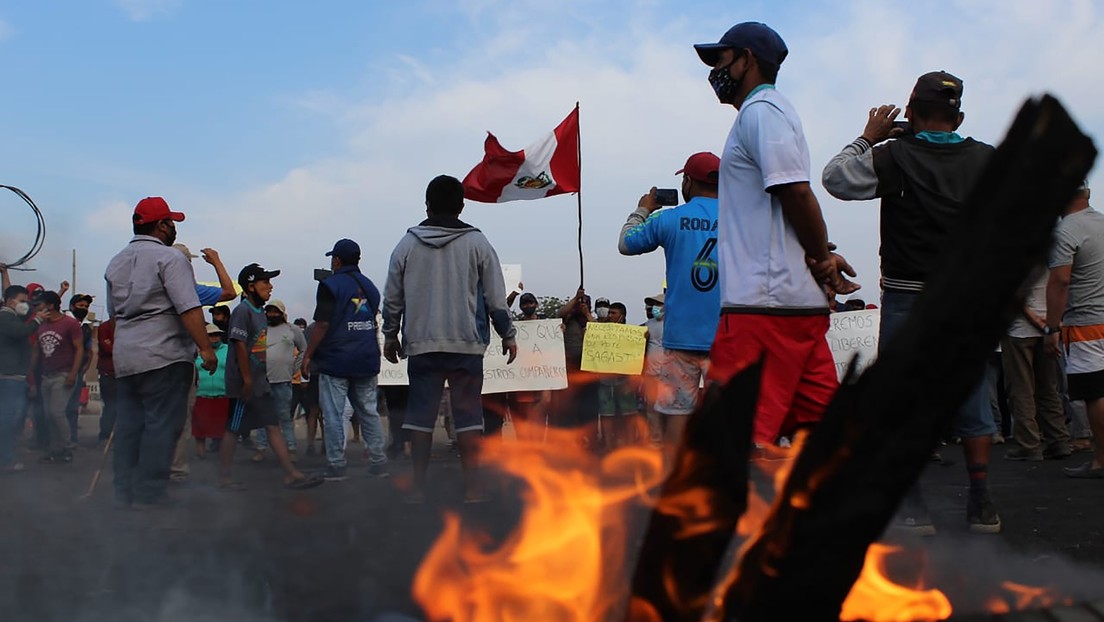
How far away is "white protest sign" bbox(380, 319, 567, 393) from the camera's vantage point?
1198 cm

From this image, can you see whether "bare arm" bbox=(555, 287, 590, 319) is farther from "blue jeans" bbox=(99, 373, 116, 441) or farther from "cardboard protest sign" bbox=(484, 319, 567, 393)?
"blue jeans" bbox=(99, 373, 116, 441)

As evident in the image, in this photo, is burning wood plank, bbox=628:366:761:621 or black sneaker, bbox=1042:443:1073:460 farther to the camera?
black sneaker, bbox=1042:443:1073:460

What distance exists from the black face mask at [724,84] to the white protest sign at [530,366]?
8.41 metres

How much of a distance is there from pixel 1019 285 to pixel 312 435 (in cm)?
1140

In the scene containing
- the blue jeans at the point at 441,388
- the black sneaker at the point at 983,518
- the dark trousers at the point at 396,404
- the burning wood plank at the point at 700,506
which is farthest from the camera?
the dark trousers at the point at 396,404

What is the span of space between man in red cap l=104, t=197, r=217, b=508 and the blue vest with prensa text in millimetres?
1821

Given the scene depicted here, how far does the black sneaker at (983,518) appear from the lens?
4.61 m

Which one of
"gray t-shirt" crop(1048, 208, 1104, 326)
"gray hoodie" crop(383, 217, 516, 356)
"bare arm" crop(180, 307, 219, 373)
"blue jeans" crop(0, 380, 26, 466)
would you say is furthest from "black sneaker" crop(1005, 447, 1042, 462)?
"blue jeans" crop(0, 380, 26, 466)

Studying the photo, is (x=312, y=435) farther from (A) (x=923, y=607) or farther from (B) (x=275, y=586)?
(A) (x=923, y=607)

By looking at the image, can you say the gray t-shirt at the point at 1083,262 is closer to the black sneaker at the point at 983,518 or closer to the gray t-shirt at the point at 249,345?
the black sneaker at the point at 983,518

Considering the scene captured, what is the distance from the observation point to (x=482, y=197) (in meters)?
12.7

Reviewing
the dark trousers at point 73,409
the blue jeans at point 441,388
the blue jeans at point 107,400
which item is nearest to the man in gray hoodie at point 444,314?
the blue jeans at point 441,388

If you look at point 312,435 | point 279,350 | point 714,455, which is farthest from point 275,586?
point 312,435

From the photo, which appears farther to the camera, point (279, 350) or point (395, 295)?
point (279, 350)
